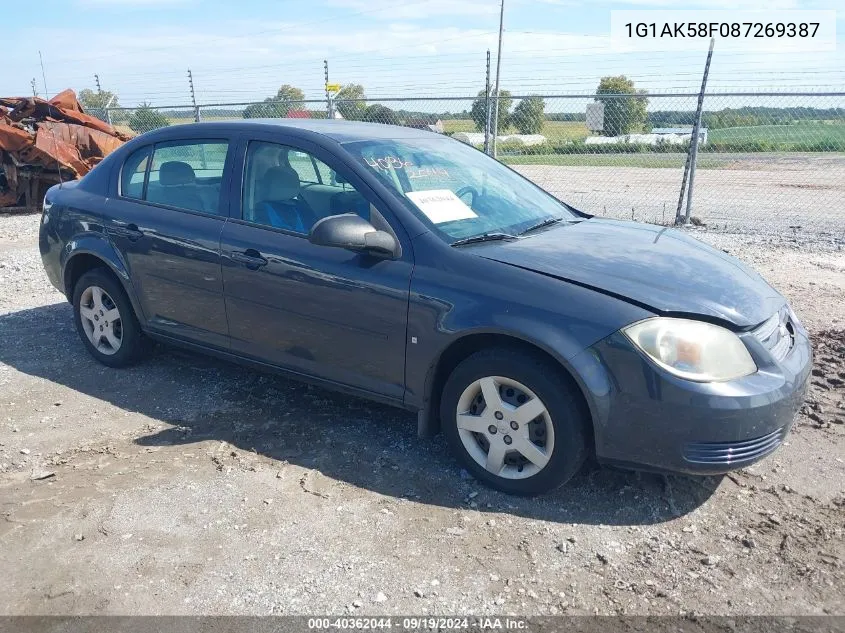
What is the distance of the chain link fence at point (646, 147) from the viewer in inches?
429

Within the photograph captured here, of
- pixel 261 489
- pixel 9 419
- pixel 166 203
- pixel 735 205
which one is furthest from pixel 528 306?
pixel 735 205

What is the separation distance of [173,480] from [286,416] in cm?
85

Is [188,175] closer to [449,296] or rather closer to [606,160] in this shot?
[449,296]

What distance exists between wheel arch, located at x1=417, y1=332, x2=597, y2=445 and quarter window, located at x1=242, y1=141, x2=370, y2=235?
1.00 m

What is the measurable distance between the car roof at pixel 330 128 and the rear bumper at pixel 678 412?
1926 millimetres

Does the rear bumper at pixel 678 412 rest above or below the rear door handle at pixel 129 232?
below

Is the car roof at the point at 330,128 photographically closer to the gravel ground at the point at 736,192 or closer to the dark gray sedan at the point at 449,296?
the dark gray sedan at the point at 449,296

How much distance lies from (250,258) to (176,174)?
1.04m

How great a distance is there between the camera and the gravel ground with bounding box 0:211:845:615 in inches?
106

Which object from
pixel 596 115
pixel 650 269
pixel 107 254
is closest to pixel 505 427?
pixel 650 269

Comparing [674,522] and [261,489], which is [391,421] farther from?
[674,522]

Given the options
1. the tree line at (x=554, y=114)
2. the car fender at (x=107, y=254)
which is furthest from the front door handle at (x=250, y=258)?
the tree line at (x=554, y=114)

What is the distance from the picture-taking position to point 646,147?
17.5 metres

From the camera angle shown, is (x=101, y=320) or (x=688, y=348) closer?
(x=688, y=348)
